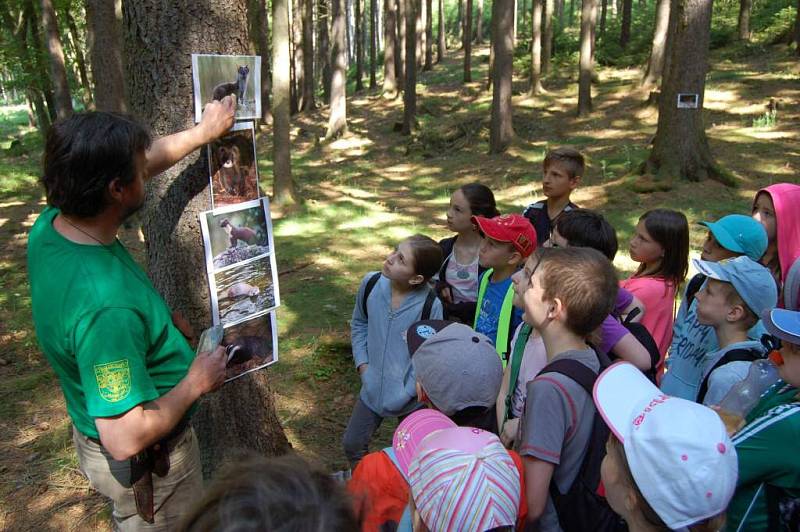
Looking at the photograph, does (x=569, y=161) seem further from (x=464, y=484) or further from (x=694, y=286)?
(x=464, y=484)

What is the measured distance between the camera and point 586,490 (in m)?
2.07

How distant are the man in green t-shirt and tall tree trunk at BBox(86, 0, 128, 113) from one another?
8840 mm

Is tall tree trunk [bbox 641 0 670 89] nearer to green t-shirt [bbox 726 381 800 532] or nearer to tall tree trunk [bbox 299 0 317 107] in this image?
tall tree trunk [bbox 299 0 317 107]

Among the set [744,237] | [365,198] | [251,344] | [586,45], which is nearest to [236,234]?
[251,344]

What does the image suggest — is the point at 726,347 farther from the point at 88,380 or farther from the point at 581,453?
the point at 88,380

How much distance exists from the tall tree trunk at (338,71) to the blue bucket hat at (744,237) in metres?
18.0

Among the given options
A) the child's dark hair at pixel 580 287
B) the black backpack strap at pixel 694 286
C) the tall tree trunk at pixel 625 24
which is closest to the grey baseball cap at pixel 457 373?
the child's dark hair at pixel 580 287

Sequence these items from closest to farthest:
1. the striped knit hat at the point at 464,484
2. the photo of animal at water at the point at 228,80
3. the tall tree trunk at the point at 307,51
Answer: the striped knit hat at the point at 464,484 < the photo of animal at water at the point at 228,80 < the tall tree trunk at the point at 307,51

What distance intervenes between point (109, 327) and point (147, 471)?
0.59 metres

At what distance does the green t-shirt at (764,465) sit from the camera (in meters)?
1.82

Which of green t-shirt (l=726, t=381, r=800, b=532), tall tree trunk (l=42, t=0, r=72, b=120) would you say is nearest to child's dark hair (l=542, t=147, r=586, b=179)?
green t-shirt (l=726, t=381, r=800, b=532)

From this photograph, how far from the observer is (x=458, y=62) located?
3941cm

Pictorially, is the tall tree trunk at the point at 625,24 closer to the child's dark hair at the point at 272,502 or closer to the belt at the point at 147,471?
the belt at the point at 147,471

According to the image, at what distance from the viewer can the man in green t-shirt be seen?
1.76 meters
